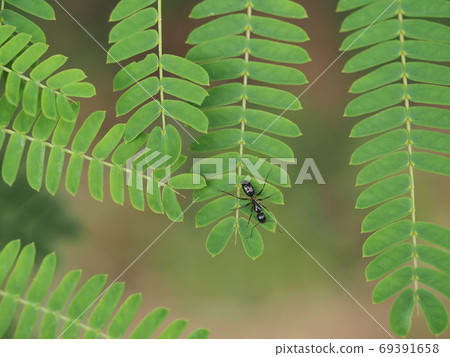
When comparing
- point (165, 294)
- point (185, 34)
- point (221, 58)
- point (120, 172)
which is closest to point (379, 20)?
point (221, 58)

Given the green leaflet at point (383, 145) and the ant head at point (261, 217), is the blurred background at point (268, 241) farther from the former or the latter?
the green leaflet at point (383, 145)

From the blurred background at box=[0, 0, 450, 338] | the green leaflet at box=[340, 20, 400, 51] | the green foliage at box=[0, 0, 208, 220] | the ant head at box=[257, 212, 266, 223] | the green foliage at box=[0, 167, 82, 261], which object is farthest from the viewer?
the blurred background at box=[0, 0, 450, 338]

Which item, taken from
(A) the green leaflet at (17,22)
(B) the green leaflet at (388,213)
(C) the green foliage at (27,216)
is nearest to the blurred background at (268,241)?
(C) the green foliage at (27,216)

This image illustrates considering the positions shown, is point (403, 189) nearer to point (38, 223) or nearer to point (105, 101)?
point (38, 223)

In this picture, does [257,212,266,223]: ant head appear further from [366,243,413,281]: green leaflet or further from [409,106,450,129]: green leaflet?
[409,106,450,129]: green leaflet

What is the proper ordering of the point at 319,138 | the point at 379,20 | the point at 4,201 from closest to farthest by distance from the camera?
the point at 379,20, the point at 4,201, the point at 319,138

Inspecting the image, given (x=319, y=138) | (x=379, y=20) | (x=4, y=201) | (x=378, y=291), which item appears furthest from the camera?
(x=319, y=138)

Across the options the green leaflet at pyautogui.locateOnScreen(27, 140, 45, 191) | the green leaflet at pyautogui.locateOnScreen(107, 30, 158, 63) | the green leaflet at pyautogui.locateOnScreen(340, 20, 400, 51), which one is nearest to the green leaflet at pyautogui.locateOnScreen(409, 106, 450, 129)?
the green leaflet at pyautogui.locateOnScreen(340, 20, 400, 51)

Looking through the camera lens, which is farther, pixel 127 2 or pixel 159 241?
pixel 159 241
